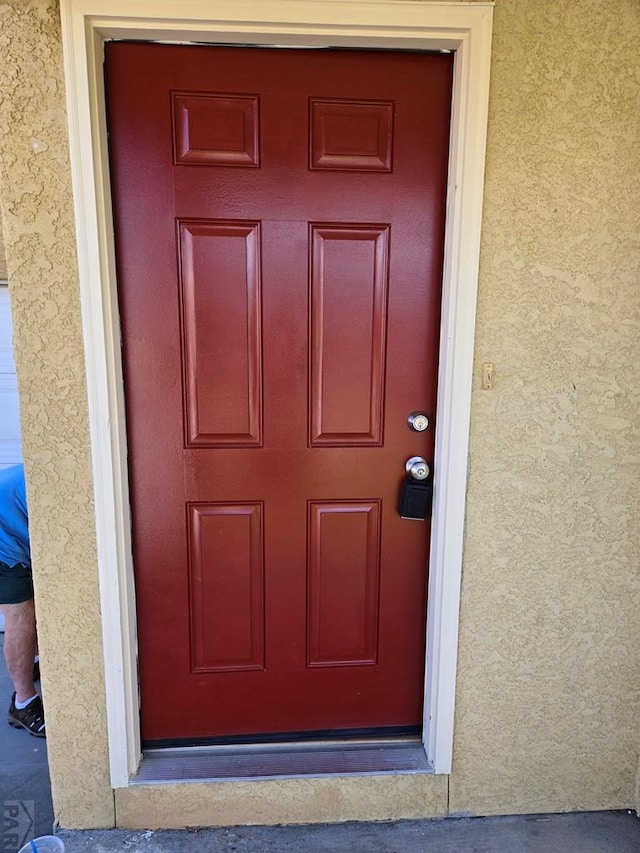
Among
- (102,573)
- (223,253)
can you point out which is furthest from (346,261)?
(102,573)

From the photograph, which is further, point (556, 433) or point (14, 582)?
point (14, 582)

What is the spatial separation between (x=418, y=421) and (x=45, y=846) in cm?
185

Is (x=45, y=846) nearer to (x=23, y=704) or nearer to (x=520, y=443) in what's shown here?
(x=23, y=704)

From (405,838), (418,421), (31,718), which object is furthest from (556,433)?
(31,718)

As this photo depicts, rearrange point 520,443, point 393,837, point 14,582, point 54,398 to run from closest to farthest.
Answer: point 54,398, point 520,443, point 393,837, point 14,582

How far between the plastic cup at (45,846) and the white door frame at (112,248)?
0.23 meters

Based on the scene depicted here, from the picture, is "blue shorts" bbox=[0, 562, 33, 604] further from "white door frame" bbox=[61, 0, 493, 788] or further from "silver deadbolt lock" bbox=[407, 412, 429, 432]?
"silver deadbolt lock" bbox=[407, 412, 429, 432]

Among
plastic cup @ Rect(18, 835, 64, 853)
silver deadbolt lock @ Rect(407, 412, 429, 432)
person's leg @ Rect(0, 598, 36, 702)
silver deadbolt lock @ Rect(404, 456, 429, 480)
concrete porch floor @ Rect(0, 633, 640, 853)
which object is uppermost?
silver deadbolt lock @ Rect(407, 412, 429, 432)

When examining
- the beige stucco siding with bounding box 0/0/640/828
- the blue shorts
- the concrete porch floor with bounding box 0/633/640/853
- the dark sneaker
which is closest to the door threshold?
the beige stucco siding with bounding box 0/0/640/828

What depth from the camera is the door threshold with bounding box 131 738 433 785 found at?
1.75 meters

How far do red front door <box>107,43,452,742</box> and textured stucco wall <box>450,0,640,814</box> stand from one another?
0.20 meters

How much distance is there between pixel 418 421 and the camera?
66.6 inches

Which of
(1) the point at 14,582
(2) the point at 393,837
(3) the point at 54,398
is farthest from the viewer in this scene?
(1) the point at 14,582

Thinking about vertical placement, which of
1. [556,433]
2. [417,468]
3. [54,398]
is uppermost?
[54,398]
